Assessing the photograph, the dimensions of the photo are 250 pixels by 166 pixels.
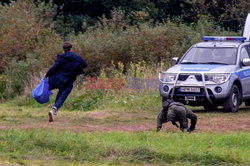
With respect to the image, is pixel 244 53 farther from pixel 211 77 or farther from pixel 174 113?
pixel 174 113

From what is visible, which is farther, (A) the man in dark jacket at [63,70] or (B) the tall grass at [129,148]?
(A) the man in dark jacket at [63,70]

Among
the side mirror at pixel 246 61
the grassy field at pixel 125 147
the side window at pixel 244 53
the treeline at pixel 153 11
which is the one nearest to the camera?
the grassy field at pixel 125 147

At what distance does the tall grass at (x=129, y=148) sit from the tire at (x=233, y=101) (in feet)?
15.0

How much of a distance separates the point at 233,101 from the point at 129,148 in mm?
6862

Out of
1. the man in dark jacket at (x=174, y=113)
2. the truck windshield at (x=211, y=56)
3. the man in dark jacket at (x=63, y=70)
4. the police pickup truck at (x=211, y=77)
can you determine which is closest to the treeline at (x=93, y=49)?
the truck windshield at (x=211, y=56)

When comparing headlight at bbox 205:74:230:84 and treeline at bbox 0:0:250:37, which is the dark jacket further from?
treeline at bbox 0:0:250:37

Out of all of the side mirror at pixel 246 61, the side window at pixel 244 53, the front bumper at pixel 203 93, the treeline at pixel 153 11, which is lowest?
the front bumper at pixel 203 93

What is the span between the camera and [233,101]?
14.3 metres

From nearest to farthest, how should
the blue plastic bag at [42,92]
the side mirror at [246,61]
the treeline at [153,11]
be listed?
the blue plastic bag at [42,92] → the side mirror at [246,61] → the treeline at [153,11]

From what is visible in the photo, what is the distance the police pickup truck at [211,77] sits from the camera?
1366cm

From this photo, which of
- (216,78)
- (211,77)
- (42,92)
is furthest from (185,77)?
(42,92)

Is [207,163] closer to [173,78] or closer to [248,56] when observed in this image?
[173,78]

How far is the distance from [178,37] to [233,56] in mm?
6420

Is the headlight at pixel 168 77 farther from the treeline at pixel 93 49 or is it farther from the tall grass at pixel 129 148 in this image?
the tall grass at pixel 129 148
